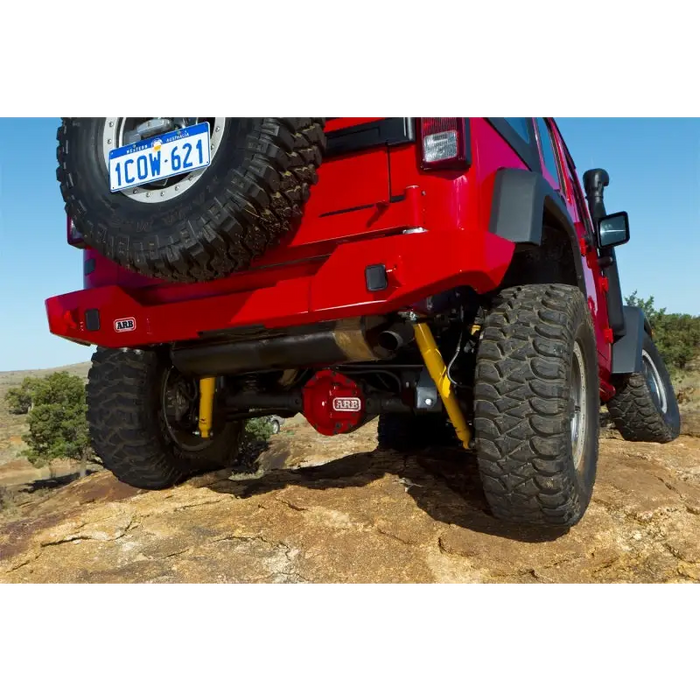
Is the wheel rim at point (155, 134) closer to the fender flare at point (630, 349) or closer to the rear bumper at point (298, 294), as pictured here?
the rear bumper at point (298, 294)

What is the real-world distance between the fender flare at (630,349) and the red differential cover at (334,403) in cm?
244

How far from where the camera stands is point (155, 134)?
2395 millimetres

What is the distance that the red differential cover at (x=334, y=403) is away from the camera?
3283 millimetres

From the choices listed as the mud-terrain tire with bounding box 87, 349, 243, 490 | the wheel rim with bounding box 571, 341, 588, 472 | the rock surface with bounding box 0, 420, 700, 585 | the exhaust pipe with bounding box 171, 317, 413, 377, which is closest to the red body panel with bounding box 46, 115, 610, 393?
the exhaust pipe with bounding box 171, 317, 413, 377

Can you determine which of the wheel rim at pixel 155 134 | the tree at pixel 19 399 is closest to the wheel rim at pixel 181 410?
the wheel rim at pixel 155 134

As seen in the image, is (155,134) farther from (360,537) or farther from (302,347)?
(360,537)

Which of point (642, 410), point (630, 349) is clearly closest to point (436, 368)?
point (630, 349)

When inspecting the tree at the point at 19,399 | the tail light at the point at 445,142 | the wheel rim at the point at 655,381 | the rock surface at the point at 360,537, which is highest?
the tail light at the point at 445,142

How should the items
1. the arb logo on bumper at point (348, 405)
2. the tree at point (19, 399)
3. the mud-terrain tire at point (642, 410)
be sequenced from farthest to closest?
the tree at point (19, 399), the mud-terrain tire at point (642, 410), the arb logo on bumper at point (348, 405)

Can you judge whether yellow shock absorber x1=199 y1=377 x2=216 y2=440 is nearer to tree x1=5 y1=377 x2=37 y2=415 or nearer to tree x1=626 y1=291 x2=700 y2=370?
tree x1=626 y1=291 x2=700 y2=370

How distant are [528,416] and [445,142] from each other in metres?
1.12

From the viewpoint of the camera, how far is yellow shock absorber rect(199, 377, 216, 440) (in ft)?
11.1

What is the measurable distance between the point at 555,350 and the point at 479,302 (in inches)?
31.7

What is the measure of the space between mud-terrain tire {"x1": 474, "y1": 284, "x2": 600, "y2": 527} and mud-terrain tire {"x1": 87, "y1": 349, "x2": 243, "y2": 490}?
182cm
